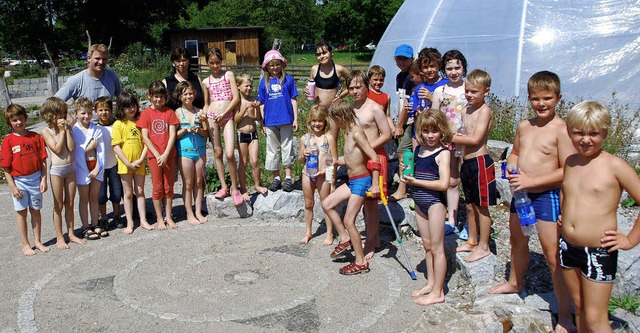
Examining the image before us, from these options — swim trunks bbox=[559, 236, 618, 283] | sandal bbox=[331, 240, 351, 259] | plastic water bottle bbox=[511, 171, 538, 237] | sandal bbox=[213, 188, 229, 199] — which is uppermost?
plastic water bottle bbox=[511, 171, 538, 237]

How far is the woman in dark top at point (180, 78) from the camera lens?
22.7 feet

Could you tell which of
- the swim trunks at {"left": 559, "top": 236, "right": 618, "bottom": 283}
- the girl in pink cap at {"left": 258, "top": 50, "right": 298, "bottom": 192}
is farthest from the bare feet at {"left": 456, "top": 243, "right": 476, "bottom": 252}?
the girl in pink cap at {"left": 258, "top": 50, "right": 298, "bottom": 192}

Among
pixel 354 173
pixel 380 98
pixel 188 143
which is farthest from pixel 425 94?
pixel 188 143

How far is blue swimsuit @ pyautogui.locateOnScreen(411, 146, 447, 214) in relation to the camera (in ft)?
15.5

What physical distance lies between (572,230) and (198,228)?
4.71 meters

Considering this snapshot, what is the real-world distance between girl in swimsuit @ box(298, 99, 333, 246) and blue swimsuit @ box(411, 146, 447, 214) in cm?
135

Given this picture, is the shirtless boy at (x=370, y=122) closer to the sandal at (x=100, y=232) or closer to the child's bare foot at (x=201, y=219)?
the child's bare foot at (x=201, y=219)

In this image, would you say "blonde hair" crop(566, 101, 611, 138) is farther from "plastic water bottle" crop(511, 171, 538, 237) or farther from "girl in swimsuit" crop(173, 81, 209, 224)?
"girl in swimsuit" crop(173, 81, 209, 224)

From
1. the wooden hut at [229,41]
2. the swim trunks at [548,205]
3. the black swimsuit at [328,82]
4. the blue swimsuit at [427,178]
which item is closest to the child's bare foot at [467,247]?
the blue swimsuit at [427,178]

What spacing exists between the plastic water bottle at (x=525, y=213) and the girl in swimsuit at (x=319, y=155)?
7.44ft

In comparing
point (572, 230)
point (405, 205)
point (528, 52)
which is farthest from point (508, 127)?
point (572, 230)

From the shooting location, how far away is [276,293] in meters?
5.12

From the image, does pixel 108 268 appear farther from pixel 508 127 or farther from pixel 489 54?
pixel 489 54

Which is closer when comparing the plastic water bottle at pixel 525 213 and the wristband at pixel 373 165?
the plastic water bottle at pixel 525 213
